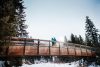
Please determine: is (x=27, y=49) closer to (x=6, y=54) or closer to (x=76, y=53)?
(x=6, y=54)

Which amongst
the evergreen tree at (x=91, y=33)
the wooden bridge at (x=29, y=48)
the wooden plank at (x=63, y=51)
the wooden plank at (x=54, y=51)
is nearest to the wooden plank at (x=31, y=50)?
the wooden bridge at (x=29, y=48)

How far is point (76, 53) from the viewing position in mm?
21312

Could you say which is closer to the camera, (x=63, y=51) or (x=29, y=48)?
(x=29, y=48)

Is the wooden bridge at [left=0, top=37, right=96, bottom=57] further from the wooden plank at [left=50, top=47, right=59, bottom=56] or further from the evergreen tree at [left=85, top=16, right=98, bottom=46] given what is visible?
the evergreen tree at [left=85, top=16, right=98, bottom=46]

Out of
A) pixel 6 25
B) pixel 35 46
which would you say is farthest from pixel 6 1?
pixel 35 46

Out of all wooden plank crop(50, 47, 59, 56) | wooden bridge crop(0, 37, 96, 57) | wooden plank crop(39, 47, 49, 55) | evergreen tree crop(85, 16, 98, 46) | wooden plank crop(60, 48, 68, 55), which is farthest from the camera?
evergreen tree crop(85, 16, 98, 46)

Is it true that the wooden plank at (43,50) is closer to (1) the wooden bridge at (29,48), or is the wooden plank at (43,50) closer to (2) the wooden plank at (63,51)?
(1) the wooden bridge at (29,48)

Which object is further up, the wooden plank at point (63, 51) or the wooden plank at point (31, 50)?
the wooden plank at point (31, 50)

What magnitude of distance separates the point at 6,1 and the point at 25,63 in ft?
24.8

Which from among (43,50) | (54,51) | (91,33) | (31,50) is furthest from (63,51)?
(91,33)

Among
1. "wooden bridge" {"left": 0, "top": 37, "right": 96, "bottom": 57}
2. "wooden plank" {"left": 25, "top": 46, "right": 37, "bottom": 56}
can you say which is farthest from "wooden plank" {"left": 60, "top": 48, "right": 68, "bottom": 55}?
"wooden plank" {"left": 25, "top": 46, "right": 37, "bottom": 56}

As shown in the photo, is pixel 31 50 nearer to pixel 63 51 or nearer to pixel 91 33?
pixel 63 51

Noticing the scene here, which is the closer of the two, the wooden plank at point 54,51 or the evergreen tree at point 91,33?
the wooden plank at point 54,51

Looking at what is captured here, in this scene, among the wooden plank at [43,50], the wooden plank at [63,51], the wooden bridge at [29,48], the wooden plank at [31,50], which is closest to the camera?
the wooden bridge at [29,48]
